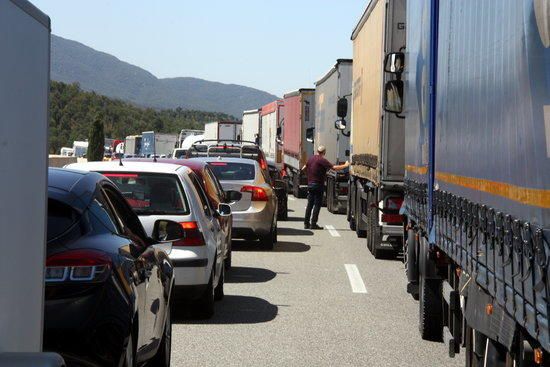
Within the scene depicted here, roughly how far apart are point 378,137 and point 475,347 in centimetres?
1030

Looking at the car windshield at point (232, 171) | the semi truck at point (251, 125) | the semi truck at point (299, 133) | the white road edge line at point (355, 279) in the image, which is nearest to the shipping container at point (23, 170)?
the white road edge line at point (355, 279)

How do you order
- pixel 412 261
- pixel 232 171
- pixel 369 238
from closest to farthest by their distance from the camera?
pixel 412 261 → pixel 369 238 → pixel 232 171

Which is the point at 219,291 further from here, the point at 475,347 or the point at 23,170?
the point at 23,170

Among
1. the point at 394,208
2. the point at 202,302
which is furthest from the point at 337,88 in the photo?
the point at 202,302

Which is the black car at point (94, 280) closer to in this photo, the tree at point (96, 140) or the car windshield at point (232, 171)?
the car windshield at point (232, 171)

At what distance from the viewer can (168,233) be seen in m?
8.16

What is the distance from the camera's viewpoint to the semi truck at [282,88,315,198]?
128ft

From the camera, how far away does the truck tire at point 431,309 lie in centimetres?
1016

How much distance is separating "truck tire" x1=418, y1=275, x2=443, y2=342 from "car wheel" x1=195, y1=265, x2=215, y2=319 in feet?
6.83

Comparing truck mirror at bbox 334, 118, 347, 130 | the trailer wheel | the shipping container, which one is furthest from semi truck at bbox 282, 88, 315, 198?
the shipping container

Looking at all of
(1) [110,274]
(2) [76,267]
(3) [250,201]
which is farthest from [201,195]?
(3) [250,201]

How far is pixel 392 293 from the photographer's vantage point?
47.2ft

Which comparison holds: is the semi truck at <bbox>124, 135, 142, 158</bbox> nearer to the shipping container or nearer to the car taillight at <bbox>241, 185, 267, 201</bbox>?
the car taillight at <bbox>241, 185, 267, 201</bbox>

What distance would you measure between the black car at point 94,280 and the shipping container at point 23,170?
48.7 inches
